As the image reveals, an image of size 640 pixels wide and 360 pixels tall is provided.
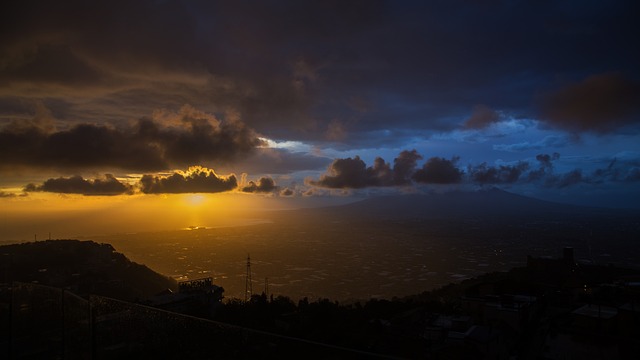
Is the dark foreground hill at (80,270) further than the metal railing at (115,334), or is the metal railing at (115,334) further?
the dark foreground hill at (80,270)

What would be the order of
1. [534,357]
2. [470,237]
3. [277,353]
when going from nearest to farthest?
[277,353]
[534,357]
[470,237]

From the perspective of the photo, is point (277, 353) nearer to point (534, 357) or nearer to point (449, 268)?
point (534, 357)

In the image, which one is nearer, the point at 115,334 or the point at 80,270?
the point at 115,334

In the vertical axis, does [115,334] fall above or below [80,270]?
above

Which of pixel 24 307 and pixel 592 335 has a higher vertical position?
pixel 24 307

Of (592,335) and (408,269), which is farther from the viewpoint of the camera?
(408,269)

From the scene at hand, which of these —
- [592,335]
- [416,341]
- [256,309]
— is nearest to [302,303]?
[256,309]

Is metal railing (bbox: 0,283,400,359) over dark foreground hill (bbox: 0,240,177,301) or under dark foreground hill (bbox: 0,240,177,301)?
over

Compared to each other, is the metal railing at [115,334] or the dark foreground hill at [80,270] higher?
the metal railing at [115,334]
